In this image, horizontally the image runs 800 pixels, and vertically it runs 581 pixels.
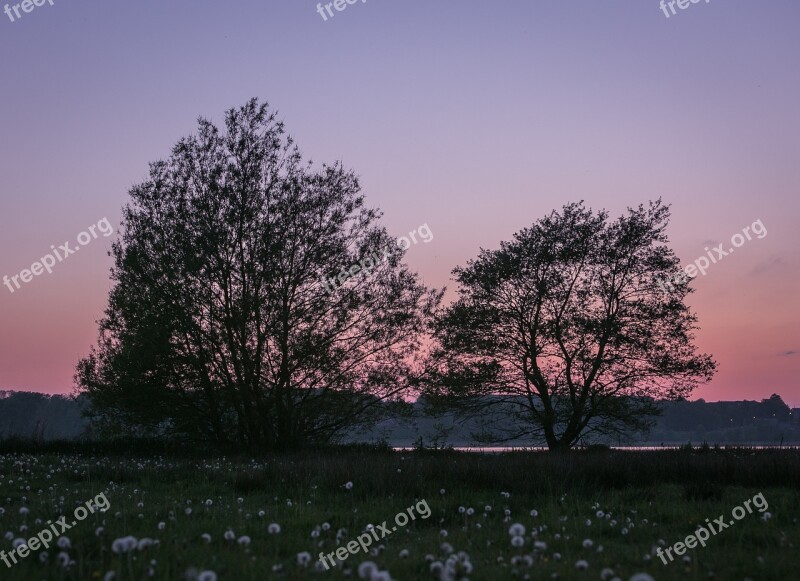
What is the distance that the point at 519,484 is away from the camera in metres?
11.1

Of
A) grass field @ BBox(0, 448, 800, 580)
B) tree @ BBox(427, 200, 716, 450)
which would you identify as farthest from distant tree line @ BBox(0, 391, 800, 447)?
grass field @ BBox(0, 448, 800, 580)

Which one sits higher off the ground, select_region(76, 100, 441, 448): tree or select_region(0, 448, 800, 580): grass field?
select_region(76, 100, 441, 448): tree

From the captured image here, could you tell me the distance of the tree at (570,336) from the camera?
90.4ft

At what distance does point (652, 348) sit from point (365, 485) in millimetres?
20605

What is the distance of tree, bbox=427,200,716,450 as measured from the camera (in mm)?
27562

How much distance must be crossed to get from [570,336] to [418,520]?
20.9 meters

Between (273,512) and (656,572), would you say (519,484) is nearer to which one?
(273,512)

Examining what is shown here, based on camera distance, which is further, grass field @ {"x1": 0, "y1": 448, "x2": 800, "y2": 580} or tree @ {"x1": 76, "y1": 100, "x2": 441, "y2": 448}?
tree @ {"x1": 76, "y1": 100, "x2": 441, "y2": 448}

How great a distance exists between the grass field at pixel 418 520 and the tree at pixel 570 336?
13.8 meters

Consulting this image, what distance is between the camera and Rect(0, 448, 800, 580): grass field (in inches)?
208

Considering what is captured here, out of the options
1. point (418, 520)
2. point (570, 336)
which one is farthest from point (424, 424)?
point (418, 520)

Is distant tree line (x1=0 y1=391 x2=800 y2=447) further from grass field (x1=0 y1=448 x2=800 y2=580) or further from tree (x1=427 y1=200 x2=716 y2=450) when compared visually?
grass field (x1=0 y1=448 x2=800 y2=580)

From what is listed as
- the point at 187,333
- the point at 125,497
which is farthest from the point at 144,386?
the point at 125,497

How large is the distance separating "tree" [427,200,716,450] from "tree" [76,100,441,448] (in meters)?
4.65
